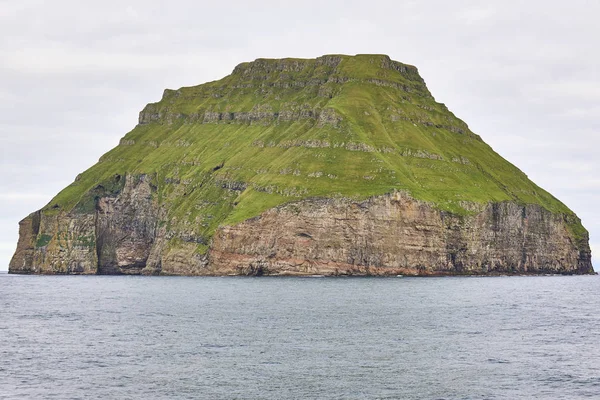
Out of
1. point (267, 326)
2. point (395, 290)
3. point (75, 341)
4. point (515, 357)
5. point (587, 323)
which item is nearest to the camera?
point (515, 357)

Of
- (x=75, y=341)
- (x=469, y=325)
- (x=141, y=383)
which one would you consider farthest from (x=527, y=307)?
(x=141, y=383)

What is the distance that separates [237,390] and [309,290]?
121 metres

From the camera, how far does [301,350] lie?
8981 cm

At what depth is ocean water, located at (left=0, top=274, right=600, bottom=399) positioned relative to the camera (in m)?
70.0

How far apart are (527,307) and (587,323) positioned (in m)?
27.5

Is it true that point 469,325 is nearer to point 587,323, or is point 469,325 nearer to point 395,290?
point 587,323

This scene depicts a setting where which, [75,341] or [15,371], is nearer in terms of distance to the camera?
[15,371]

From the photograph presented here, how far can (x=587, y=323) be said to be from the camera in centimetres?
11956

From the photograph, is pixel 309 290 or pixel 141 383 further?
pixel 309 290

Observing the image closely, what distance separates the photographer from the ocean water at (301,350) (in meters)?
70.0

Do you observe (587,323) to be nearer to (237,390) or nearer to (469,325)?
(469,325)

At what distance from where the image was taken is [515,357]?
8550cm

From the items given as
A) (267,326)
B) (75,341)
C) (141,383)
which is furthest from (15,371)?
(267,326)

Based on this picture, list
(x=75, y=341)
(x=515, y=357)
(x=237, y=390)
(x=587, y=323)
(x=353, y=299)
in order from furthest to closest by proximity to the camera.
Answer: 1. (x=353, y=299)
2. (x=587, y=323)
3. (x=75, y=341)
4. (x=515, y=357)
5. (x=237, y=390)
